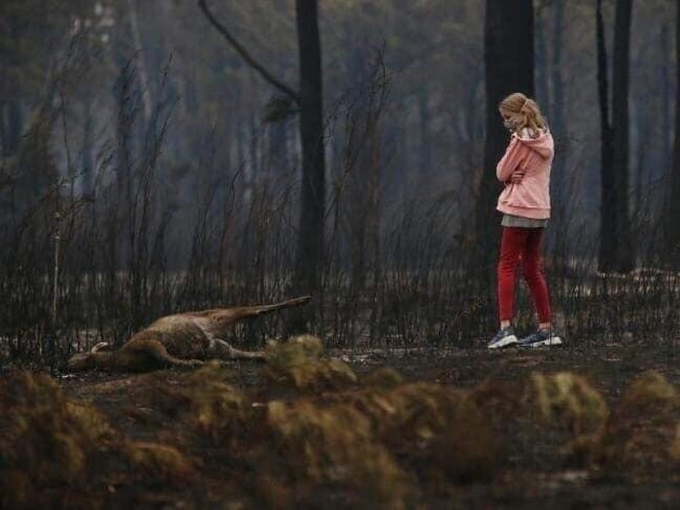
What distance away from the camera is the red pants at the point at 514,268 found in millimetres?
9266

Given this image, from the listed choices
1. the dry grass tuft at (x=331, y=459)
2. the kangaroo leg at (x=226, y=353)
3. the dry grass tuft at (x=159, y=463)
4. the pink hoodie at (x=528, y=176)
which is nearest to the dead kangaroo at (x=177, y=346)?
the kangaroo leg at (x=226, y=353)

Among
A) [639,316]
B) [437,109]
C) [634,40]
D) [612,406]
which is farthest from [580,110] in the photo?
[612,406]

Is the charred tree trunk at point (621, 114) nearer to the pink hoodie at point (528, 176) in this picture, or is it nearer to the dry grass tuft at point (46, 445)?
the pink hoodie at point (528, 176)

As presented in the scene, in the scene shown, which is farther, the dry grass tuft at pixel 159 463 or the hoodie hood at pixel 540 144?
the hoodie hood at pixel 540 144

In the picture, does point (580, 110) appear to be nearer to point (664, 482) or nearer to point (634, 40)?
point (634, 40)

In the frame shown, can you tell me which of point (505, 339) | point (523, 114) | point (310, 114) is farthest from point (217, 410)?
point (310, 114)

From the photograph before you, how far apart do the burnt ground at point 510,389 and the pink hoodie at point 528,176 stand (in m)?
0.77

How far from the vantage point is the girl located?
9203mm

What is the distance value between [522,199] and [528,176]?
160 millimetres

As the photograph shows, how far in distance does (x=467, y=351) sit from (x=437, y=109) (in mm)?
38639

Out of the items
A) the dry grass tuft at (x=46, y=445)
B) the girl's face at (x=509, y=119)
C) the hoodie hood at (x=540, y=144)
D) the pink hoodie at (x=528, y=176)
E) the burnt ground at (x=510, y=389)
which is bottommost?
the burnt ground at (x=510, y=389)

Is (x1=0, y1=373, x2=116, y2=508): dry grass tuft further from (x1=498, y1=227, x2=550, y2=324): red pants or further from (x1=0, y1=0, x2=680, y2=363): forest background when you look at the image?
(x1=498, y1=227, x2=550, y2=324): red pants

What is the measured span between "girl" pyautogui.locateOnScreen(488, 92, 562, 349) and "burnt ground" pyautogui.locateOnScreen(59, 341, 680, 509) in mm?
330

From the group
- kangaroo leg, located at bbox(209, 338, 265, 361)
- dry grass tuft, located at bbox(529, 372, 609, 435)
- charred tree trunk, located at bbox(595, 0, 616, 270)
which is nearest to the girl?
kangaroo leg, located at bbox(209, 338, 265, 361)
